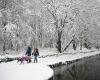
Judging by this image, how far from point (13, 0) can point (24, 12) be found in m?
3.29

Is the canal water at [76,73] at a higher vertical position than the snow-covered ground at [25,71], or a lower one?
lower

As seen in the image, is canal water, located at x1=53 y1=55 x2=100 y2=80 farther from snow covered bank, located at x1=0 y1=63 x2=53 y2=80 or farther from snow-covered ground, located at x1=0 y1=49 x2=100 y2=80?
snow covered bank, located at x1=0 y1=63 x2=53 y2=80

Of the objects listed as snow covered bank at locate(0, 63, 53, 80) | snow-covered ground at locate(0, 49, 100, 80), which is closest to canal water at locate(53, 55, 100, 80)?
snow-covered ground at locate(0, 49, 100, 80)

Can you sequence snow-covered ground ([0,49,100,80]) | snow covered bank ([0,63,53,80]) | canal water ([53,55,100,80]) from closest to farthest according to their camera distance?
snow covered bank ([0,63,53,80]) < snow-covered ground ([0,49,100,80]) < canal water ([53,55,100,80])

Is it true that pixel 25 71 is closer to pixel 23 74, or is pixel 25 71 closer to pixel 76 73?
pixel 23 74

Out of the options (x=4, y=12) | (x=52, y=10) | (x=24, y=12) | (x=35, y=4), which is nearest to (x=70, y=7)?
(x=52, y=10)

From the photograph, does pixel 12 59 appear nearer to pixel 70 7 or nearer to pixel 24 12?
pixel 24 12

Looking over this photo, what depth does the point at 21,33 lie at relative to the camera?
3675cm

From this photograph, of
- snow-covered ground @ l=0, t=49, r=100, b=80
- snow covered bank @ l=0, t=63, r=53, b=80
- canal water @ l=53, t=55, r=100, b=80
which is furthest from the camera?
canal water @ l=53, t=55, r=100, b=80

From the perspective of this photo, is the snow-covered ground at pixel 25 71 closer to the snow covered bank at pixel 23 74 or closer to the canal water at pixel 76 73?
the snow covered bank at pixel 23 74

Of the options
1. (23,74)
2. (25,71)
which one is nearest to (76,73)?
(25,71)

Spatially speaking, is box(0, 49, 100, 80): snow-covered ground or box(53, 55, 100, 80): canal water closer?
box(0, 49, 100, 80): snow-covered ground

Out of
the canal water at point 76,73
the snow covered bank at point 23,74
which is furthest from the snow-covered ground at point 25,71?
the canal water at point 76,73

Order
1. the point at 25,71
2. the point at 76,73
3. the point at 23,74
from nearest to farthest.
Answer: the point at 23,74 < the point at 25,71 < the point at 76,73
